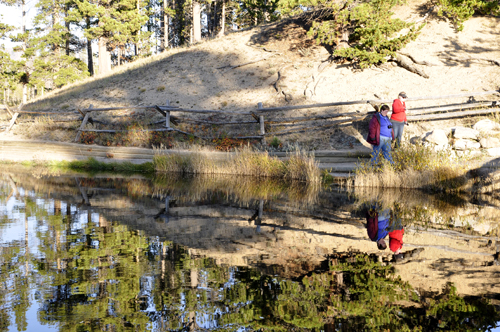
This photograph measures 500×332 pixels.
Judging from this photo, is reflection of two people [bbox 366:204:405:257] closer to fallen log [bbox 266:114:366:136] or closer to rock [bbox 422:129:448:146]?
rock [bbox 422:129:448:146]

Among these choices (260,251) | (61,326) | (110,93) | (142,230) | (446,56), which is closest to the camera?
(61,326)

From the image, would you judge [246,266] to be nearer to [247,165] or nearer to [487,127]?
[247,165]

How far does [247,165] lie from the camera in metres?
13.7

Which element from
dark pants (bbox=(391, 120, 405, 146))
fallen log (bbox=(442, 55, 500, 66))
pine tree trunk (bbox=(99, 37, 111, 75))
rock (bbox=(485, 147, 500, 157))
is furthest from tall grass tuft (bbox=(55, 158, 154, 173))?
pine tree trunk (bbox=(99, 37, 111, 75))

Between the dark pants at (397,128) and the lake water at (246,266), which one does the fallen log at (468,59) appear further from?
the lake water at (246,266)

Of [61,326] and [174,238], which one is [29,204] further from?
[61,326]

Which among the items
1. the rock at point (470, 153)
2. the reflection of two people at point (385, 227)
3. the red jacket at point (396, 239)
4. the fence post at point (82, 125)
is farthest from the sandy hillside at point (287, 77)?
the red jacket at point (396, 239)

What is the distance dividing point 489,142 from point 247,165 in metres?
6.60

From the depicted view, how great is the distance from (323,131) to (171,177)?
6.76m

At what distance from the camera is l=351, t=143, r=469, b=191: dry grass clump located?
10531mm

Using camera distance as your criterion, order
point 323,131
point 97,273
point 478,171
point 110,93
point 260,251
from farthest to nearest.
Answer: point 110,93 < point 323,131 < point 478,171 < point 260,251 < point 97,273

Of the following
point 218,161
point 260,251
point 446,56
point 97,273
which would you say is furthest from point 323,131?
point 97,273

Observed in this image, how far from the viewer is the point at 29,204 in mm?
8281

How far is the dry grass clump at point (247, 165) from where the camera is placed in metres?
12.9
